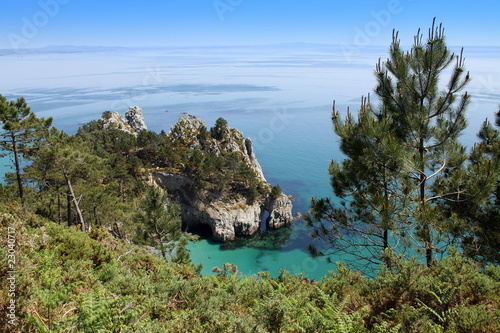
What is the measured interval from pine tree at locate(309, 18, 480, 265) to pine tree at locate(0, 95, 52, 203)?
14.5 meters

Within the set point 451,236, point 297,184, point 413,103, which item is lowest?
point 297,184

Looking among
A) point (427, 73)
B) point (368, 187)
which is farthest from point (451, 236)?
point (427, 73)

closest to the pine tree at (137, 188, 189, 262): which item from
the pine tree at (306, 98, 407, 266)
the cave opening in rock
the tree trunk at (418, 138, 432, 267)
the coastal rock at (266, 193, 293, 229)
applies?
the pine tree at (306, 98, 407, 266)

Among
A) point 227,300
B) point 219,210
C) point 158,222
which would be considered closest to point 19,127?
point 158,222

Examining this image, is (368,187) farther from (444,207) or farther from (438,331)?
(438,331)

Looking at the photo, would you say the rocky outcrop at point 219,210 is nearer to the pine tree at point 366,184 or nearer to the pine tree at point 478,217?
the pine tree at point 366,184

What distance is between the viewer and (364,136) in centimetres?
688

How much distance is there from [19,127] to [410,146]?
16253 mm

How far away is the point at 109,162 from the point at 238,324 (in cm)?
3092

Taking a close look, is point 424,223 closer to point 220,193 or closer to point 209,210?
point 209,210

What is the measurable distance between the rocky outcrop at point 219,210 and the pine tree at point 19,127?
64.3 ft

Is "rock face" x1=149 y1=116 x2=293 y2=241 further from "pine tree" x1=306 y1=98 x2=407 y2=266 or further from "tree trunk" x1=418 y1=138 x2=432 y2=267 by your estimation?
"tree trunk" x1=418 y1=138 x2=432 y2=267

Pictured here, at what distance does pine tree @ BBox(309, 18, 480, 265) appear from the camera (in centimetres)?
639

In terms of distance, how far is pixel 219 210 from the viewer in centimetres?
3531
